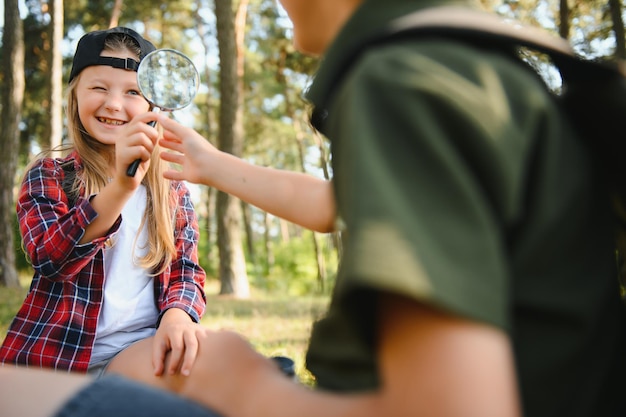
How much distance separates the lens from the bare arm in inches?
56.0

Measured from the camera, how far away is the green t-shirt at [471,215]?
63 centimetres

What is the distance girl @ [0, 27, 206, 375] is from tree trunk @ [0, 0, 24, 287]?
836 cm

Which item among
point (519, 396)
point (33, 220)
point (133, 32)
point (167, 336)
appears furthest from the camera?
point (133, 32)

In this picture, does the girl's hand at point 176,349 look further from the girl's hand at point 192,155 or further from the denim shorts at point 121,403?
the denim shorts at point 121,403

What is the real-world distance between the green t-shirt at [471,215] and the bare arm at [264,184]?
0.58 meters

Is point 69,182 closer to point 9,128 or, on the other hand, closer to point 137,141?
point 137,141

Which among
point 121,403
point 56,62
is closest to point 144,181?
point 121,403

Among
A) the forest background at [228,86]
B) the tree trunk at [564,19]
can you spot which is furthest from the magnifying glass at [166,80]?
the tree trunk at [564,19]

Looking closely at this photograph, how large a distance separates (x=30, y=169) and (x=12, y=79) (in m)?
8.87

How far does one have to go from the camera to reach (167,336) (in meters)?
1.76

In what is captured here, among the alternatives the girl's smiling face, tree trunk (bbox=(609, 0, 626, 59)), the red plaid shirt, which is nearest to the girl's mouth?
the girl's smiling face

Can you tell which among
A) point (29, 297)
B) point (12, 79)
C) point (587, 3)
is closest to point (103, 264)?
point (29, 297)

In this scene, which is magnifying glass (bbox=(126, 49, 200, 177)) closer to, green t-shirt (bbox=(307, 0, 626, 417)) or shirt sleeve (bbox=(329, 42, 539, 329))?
green t-shirt (bbox=(307, 0, 626, 417))

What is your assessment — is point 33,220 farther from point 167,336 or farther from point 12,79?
point 12,79
